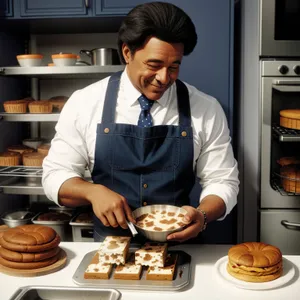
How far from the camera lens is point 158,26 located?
5.47 ft

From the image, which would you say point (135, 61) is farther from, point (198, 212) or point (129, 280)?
point (129, 280)

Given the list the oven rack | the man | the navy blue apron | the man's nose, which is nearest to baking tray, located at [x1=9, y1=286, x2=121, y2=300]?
the man

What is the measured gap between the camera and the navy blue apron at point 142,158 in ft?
6.22

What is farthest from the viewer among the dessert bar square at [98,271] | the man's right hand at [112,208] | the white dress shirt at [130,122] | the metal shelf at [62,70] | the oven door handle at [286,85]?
the metal shelf at [62,70]

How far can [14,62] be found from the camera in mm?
3137

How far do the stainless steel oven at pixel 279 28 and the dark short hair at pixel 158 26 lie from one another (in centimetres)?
83

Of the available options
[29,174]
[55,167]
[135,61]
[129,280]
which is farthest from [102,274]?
[29,174]

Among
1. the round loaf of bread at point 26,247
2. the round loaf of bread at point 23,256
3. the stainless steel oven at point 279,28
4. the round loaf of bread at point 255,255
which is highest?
the stainless steel oven at point 279,28

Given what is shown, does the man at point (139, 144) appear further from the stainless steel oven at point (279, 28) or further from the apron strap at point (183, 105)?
the stainless steel oven at point (279, 28)

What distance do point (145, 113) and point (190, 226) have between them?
628mm

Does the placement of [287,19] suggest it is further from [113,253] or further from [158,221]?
[113,253]

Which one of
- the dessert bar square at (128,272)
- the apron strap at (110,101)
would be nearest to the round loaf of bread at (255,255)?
the dessert bar square at (128,272)

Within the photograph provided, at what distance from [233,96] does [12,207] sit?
1675 millimetres

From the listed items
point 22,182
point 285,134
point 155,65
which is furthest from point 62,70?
point 285,134
